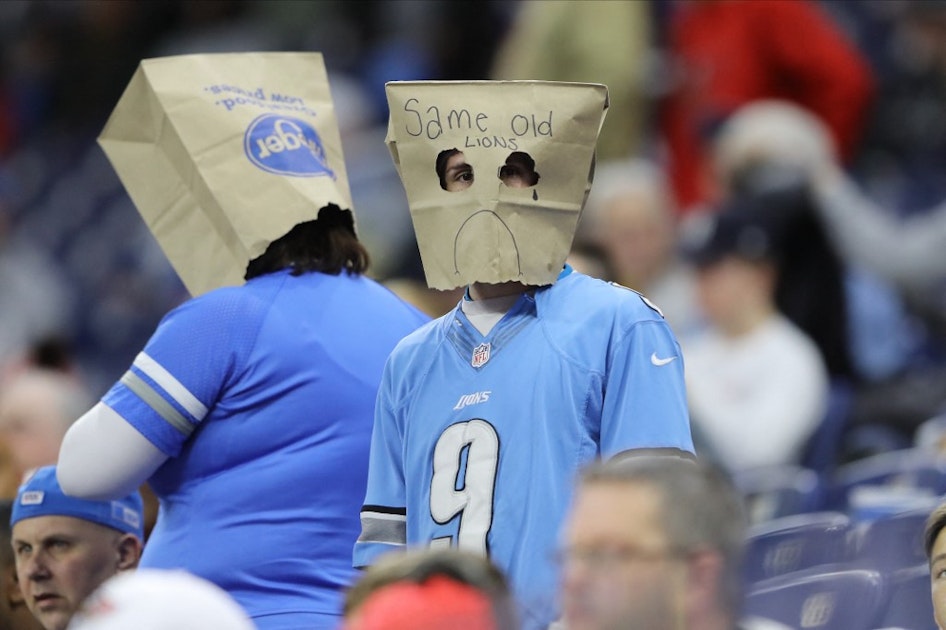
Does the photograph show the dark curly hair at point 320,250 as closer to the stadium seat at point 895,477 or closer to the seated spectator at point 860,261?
the stadium seat at point 895,477

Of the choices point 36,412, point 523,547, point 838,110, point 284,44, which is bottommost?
point 523,547

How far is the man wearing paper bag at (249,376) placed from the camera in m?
3.57

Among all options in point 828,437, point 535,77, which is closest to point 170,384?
point 828,437

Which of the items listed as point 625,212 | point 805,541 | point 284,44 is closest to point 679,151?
point 625,212

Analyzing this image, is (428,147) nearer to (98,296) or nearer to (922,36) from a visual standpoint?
(922,36)

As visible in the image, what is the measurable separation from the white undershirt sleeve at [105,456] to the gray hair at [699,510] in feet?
4.65

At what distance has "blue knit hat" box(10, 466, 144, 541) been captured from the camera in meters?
4.46

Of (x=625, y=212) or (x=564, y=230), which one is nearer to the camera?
(x=564, y=230)

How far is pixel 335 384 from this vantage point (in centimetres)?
366

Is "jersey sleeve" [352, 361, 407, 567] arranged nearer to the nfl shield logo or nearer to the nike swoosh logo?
the nfl shield logo

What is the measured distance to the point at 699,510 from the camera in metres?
2.32

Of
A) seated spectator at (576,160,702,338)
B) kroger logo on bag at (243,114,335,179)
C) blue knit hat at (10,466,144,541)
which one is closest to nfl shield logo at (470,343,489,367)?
kroger logo on bag at (243,114,335,179)

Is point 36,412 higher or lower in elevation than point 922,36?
lower

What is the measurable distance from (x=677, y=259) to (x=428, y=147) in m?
4.45
